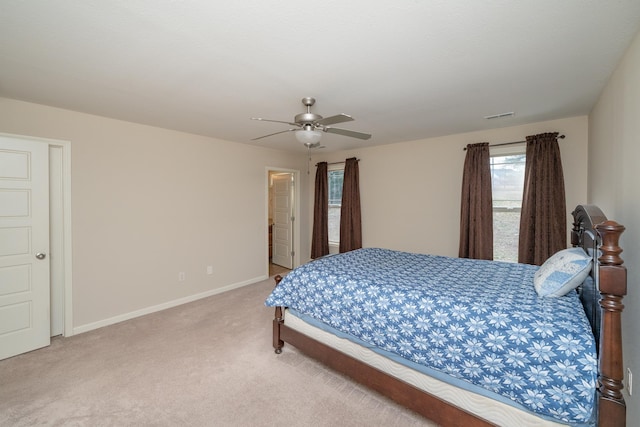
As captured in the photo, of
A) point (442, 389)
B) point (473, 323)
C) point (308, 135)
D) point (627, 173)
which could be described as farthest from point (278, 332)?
point (627, 173)

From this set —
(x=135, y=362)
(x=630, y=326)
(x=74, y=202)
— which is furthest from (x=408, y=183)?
(x=74, y=202)

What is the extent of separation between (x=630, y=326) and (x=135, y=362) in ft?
12.3

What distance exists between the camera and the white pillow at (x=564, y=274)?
1.76m

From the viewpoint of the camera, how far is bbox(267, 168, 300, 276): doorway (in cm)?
569

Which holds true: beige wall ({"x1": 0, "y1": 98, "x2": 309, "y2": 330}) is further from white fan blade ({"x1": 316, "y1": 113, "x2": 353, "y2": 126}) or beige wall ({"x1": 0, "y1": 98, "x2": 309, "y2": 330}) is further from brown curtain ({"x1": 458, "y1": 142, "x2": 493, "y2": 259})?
brown curtain ({"x1": 458, "y1": 142, "x2": 493, "y2": 259})

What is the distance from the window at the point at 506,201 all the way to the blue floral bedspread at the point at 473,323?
3.81ft

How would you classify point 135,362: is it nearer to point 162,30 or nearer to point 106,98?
point 106,98

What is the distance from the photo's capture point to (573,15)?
1468 millimetres

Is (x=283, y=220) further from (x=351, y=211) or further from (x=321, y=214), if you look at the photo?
(x=351, y=211)

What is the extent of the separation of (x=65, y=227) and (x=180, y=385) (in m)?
2.20

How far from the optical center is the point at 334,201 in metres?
5.66

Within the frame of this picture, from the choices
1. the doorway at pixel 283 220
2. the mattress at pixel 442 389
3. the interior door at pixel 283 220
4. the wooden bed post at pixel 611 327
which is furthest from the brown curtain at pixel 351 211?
the wooden bed post at pixel 611 327

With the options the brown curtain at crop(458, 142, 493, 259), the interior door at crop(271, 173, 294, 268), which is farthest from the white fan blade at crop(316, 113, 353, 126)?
the interior door at crop(271, 173, 294, 268)

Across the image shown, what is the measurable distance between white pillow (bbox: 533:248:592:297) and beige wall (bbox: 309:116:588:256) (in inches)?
76.8
